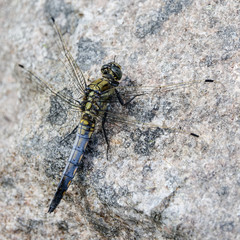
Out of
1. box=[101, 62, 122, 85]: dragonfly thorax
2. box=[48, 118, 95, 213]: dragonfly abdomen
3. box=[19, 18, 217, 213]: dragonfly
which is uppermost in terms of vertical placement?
box=[101, 62, 122, 85]: dragonfly thorax

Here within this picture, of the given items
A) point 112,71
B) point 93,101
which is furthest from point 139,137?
point 112,71

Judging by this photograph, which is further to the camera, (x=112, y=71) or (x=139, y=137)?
(x=112, y=71)

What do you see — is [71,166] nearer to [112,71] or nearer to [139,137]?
[139,137]

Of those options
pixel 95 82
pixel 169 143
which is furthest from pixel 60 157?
pixel 169 143

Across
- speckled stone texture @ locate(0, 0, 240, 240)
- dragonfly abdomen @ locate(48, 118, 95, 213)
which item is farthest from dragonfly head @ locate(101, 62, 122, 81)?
dragonfly abdomen @ locate(48, 118, 95, 213)

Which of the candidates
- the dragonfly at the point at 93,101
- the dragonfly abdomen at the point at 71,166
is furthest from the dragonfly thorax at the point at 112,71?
the dragonfly abdomen at the point at 71,166

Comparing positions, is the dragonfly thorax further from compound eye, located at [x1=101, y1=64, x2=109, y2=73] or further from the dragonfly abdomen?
the dragonfly abdomen
